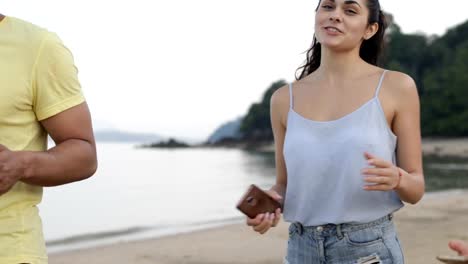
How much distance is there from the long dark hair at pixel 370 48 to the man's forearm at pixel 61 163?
113 cm

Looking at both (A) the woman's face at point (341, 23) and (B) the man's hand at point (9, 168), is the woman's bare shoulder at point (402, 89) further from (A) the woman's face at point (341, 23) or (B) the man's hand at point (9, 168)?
(B) the man's hand at point (9, 168)

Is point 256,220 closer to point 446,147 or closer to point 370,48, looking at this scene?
point 370,48

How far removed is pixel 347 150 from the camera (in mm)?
2348

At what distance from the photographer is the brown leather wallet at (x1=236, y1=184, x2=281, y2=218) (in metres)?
2.41

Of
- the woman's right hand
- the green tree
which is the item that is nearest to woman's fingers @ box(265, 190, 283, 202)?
the woman's right hand

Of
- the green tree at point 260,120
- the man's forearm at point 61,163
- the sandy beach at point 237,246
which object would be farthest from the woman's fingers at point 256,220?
the green tree at point 260,120

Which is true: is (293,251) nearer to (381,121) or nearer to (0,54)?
(381,121)

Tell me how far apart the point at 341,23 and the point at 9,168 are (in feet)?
4.42

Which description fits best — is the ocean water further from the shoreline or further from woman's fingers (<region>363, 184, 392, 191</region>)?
the shoreline

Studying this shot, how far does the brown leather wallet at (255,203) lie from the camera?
2414 mm

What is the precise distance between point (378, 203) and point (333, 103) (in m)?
0.40

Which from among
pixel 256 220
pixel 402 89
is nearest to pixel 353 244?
pixel 256 220

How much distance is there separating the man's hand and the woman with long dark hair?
0.98 m

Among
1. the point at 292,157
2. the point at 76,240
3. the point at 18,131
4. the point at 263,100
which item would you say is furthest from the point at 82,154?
the point at 263,100
